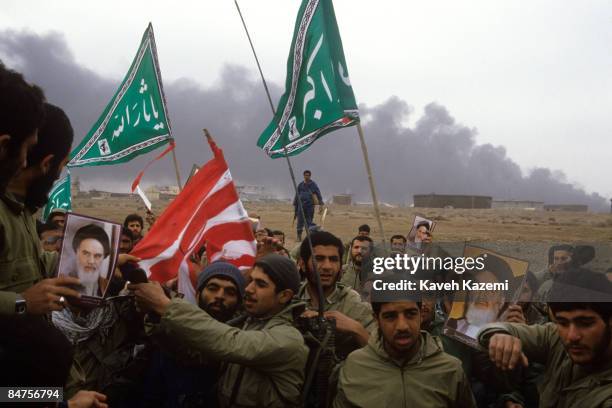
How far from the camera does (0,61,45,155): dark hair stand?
1.87m

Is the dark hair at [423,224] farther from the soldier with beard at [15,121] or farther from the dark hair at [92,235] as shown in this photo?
the soldier with beard at [15,121]

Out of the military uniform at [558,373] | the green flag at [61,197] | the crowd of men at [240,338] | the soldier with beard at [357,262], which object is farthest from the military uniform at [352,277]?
the green flag at [61,197]

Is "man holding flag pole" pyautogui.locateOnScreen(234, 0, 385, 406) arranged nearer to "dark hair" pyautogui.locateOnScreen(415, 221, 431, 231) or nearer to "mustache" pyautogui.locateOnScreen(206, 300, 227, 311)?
"mustache" pyautogui.locateOnScreen(206, 300, 227, 311)

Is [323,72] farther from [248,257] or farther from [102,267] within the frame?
[102,267]

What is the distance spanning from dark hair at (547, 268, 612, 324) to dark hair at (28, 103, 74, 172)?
2311 millimetres

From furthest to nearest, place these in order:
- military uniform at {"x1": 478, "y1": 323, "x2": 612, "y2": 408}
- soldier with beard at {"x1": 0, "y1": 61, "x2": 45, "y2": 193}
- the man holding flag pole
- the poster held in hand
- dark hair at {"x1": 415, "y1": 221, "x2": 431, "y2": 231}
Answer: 1. dark hair at {"x1": 415, "y1": 221, "x2": 431, "y2": 231}
2. the man holding flag pole
3. the poster held in hand
4. military uniform at {"x1": 478, "y1": 323, "x2": 612, "y2": 408}
5. soldier with beard at {"x1": 0, "y1": 61, "x2": 45, "y2": 193}

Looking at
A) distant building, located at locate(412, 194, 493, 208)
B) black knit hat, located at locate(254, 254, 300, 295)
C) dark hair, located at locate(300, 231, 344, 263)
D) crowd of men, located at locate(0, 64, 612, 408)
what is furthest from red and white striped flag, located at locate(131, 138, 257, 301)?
distant building, located at locate(412, 194, 493, 208)

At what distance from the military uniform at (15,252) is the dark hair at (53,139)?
0.24m

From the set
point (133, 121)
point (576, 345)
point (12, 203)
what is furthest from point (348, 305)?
point (133, 121)

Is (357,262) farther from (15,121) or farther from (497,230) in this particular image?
(497,230)

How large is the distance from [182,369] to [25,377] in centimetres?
124

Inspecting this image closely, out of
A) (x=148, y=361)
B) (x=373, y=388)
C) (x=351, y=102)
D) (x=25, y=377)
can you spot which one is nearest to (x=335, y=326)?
(x=373, y=388)

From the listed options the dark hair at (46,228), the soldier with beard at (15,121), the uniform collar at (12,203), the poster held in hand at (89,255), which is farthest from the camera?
the dark hair at (46,228)

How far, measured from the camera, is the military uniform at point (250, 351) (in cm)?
249
